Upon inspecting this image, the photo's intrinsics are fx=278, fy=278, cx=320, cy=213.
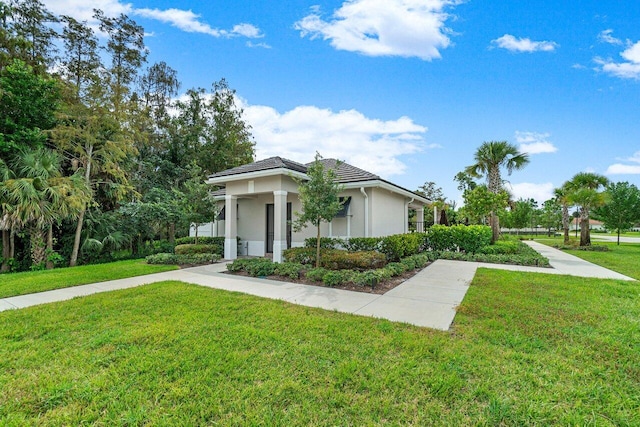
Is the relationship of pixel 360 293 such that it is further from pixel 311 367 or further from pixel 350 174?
pixel 350 174

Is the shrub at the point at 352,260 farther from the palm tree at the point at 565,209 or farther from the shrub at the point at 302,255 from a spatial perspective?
the palm tree at the point at 565,209

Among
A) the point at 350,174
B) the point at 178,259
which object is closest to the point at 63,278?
the point at 178,259

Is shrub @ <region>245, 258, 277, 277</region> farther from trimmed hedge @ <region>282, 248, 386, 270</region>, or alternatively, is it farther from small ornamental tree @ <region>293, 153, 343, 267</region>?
small ornamental tree @ <region>293, 153, 343, 267</region>

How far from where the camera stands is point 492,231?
57.5 feet

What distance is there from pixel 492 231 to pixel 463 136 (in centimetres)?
632

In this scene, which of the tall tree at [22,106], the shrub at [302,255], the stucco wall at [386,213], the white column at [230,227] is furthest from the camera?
the white column at [230,227]

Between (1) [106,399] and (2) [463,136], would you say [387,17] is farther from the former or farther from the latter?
(1) [106,399]

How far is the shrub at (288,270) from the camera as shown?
8.84m

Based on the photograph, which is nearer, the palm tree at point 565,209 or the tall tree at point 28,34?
the tall tree at point 28,34

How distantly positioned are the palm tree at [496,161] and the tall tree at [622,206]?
9.49 m

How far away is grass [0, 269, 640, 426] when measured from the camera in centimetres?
264

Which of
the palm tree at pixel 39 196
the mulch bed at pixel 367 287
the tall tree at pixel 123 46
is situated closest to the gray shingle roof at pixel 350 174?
the mulch bed at pixel 367 287

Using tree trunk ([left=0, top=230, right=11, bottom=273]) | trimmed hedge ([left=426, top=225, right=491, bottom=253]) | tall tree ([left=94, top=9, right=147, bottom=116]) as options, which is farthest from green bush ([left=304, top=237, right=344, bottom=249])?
tall tree ([left=94, top=9, right=147, bottom=116])

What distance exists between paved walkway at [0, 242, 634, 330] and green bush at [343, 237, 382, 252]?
1889 mm
